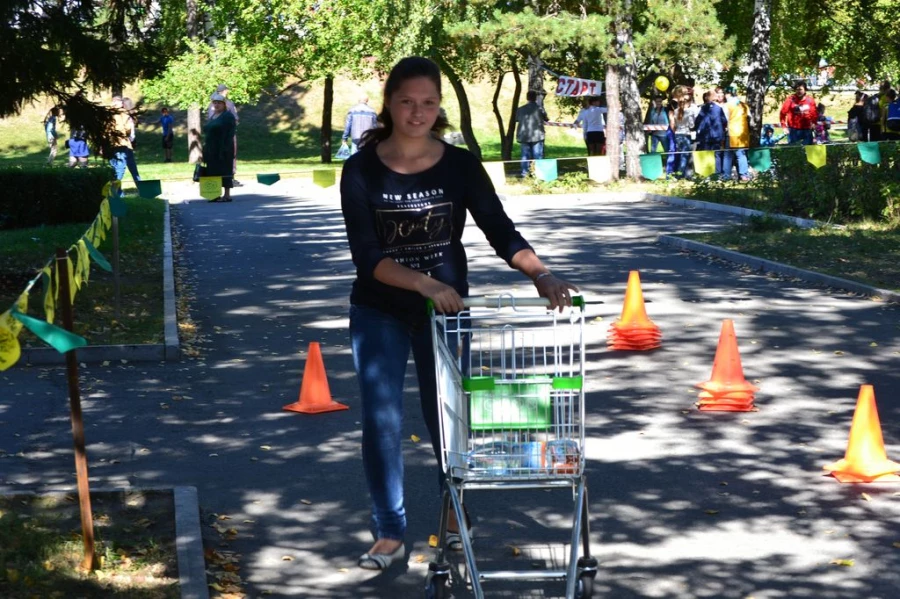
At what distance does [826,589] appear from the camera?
18.7ft

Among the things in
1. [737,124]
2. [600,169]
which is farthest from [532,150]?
[737,124]

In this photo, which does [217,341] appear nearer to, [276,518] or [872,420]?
[276,518]

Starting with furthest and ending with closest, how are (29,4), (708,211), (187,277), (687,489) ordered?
(708,211) < (187,277) < (29,4) < (687,489)

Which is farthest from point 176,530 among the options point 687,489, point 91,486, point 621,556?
point 687,489

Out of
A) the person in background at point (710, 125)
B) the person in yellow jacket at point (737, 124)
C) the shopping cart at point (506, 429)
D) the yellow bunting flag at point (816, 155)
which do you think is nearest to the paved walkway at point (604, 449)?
the shopping cart at point (506, 429)

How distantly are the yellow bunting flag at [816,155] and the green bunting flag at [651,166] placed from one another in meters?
9.20

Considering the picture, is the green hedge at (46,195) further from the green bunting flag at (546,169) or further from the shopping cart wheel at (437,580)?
the shopping cart wheel at (437,580)

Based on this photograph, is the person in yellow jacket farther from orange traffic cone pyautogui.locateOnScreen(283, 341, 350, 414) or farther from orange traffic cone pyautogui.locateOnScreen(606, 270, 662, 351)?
orange traffic cone pyautogui.locateOnScreen(283, 341, 350, 414)

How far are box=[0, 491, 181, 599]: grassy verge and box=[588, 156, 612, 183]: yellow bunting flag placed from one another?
83.8ft

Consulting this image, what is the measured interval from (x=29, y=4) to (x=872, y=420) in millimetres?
10446

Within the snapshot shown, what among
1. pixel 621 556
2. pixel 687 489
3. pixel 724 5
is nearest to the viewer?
pixel 621 556

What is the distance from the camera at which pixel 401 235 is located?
5570mm

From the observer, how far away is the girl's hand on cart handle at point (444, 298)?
16.6ft

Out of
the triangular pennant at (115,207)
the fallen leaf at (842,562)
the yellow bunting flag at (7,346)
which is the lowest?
the fallen leaf at (842,562)
